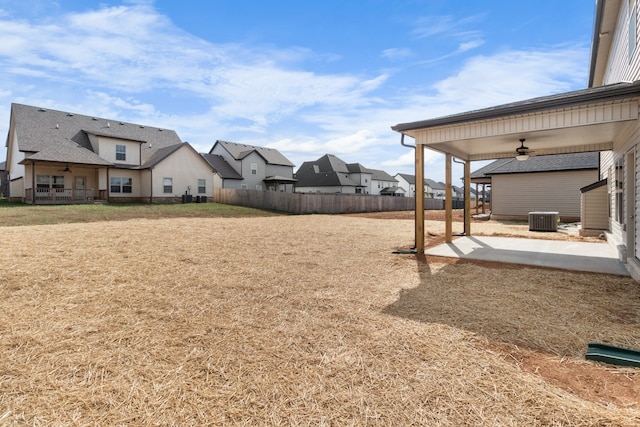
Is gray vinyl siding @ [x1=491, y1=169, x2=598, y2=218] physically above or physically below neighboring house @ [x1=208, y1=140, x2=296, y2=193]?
below

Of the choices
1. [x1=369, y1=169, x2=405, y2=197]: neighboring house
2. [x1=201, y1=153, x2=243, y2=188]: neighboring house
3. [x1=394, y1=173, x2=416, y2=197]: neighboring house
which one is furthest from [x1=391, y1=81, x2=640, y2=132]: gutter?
[x1=394, y1=173, x2=416, y2=197]: neighboring house

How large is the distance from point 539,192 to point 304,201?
1529 cm

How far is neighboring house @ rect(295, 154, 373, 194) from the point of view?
51.7 meters

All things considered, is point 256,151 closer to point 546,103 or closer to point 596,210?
point 596,210

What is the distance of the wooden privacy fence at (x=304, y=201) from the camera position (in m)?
24.9

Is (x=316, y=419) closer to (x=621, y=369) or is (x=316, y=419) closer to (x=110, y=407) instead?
(x=110, y=407)

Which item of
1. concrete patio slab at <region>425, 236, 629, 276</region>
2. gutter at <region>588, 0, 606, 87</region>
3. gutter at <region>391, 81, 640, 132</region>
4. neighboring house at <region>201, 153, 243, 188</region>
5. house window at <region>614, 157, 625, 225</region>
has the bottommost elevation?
concrete patio slab at <region>425, 236, 629, 276</region>

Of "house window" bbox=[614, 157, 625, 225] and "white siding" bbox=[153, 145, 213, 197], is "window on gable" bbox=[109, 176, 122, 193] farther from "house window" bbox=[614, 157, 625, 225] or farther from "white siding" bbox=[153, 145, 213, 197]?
"house window" bbox=[614, 157, 625, 225]

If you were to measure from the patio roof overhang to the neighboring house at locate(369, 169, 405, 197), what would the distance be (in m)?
50.1

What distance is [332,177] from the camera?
51.6 meters

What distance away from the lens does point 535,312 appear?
4227mm

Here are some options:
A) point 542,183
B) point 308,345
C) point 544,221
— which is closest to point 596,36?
point 544,221

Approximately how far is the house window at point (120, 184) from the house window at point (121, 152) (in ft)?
5.32

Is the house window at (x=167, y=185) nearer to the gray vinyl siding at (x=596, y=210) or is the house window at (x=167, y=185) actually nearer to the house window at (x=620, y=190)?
the gray vinyl siding at (x=596, y=210)
